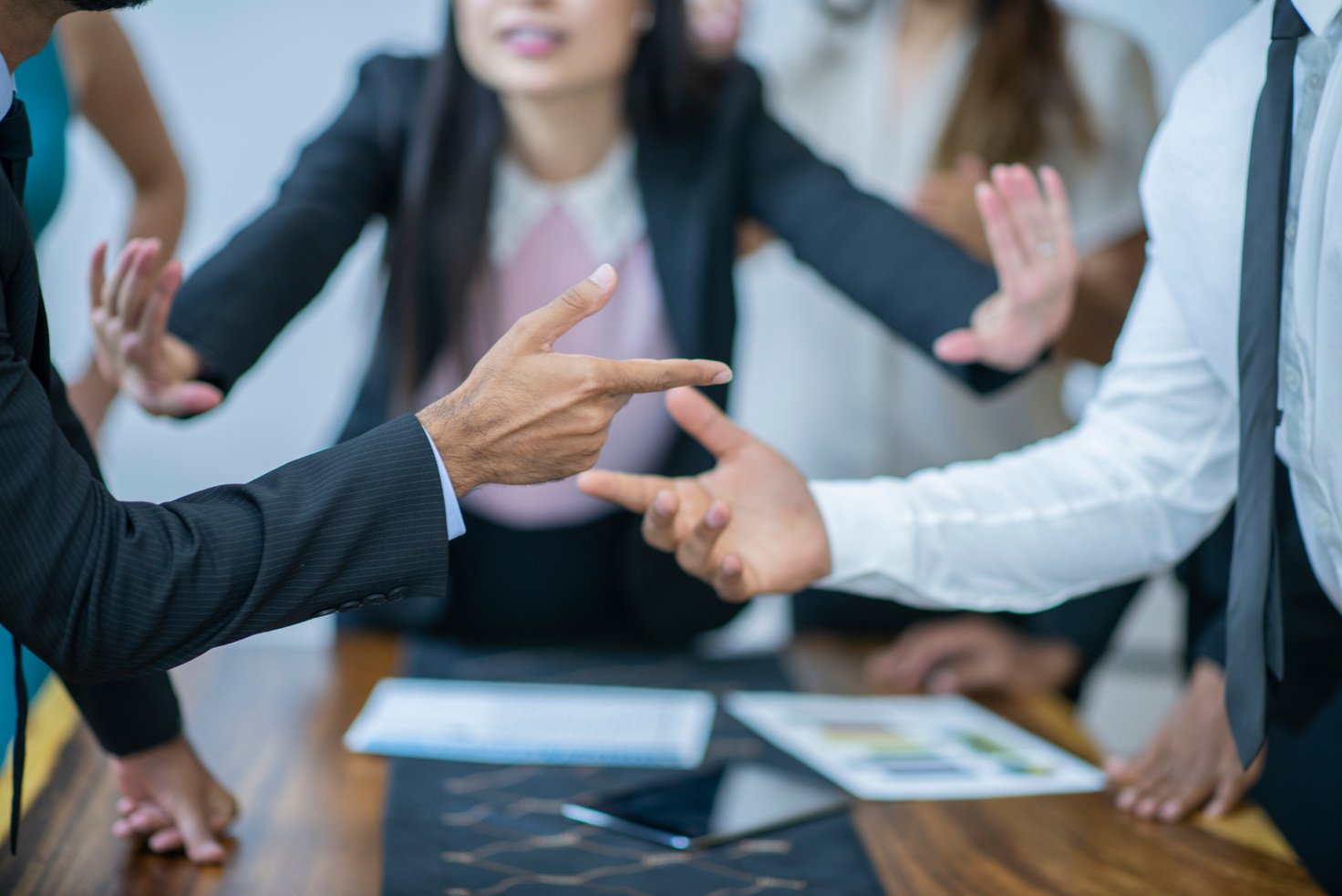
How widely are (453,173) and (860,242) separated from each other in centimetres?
55

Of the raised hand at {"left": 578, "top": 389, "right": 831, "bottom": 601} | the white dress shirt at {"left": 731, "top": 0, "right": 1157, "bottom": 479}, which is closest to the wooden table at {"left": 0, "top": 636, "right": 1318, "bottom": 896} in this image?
the raised hand at {"left": 578, "top": 389, "right": 831, "bottom": 601}

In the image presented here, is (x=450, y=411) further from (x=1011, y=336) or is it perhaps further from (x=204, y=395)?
(x=1011, y=336)

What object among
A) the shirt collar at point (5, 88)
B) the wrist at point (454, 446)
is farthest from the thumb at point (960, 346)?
the shirt collar at point (5, 88)

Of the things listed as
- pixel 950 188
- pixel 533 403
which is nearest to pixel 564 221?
pixel 950 188

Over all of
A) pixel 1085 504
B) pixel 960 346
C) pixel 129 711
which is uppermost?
pixel 960 346

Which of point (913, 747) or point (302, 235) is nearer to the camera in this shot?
point (913, 747)

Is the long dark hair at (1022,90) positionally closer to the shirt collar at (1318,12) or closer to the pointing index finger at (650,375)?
the shirt collar at (1318,12)

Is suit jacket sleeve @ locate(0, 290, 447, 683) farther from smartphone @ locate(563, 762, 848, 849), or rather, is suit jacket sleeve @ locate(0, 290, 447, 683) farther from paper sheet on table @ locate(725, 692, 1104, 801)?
paper sheet on table @ locate(725, 692, 1104, 801)

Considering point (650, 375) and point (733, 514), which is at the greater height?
point (650, 375)

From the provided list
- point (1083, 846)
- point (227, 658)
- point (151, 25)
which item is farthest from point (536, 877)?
point (151, 25)

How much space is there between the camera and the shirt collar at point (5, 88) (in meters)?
0.83

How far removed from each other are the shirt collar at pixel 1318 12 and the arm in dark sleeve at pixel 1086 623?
0.99 meters

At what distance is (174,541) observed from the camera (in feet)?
2.64

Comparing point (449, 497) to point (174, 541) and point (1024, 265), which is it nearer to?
point (174, 541)
